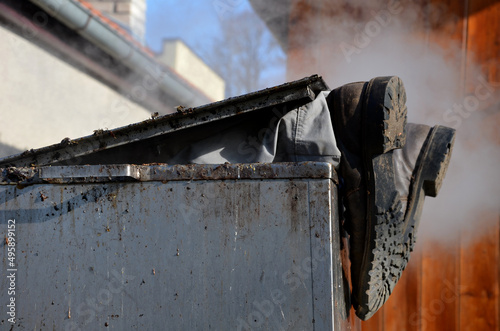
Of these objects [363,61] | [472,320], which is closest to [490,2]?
[363,61]

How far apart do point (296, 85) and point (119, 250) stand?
0.80m

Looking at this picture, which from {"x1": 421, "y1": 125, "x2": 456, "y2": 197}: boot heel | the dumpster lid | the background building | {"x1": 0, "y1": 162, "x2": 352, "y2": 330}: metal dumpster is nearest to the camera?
{"x1": 0, "y1": 162, "x2": 352, "y2": 330}: metal dumpster

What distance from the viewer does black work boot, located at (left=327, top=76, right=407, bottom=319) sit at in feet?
6.55

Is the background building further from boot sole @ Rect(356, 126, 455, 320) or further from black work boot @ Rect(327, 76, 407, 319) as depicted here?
boot sole @ Rect(356, 126, 455, 320)

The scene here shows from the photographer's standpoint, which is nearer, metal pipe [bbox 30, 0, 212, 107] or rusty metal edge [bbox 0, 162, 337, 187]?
rusty metal edge [bbox 0, 162, 337, 187]

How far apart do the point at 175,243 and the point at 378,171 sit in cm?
75

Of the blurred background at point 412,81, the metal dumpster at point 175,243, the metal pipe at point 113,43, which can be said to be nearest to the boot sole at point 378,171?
the metal dumpster at point 175,243

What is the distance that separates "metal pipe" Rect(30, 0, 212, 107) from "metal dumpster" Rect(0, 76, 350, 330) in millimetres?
2296

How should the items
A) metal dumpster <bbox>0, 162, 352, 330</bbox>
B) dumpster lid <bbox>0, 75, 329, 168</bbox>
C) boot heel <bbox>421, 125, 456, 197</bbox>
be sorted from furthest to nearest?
boot heel <bbox>421, 125, 456, 197</bbox> < dumpster lid <bbox>0, 75, 329, 168</bbox> < metal dumpster <bbox>0, 162, 352, 330</bbox>

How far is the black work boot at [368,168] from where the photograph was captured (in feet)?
6.55

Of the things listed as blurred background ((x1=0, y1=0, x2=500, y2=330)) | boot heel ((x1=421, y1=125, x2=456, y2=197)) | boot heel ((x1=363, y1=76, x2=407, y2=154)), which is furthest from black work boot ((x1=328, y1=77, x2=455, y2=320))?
blurred background ((x1=0, y1=0, x2=500, y2=330))

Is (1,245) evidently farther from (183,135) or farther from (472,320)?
(472,320)

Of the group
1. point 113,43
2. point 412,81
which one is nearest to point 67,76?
point 113,43

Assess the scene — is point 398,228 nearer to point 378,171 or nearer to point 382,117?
point 378,171
